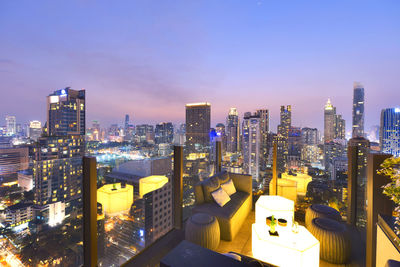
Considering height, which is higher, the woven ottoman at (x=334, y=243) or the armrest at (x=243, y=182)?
the armrest at (x=243, y=182)

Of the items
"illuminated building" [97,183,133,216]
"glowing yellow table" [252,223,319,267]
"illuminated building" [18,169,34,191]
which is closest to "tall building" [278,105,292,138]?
"glowing yellow table" [252,223,319,267]

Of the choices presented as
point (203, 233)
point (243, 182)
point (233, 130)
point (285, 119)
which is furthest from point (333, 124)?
point (203, 233)

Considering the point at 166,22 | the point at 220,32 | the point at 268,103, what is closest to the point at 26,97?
the point at 166,22

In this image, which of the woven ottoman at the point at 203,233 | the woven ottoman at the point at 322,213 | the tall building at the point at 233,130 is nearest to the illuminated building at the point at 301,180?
the woven ottoman at the point at 322,213

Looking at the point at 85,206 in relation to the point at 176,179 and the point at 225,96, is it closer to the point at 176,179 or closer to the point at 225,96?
the point at 176,179

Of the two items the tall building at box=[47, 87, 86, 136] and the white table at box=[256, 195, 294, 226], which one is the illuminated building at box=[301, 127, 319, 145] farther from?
the tall building at box=[47, 87, 86, 136]

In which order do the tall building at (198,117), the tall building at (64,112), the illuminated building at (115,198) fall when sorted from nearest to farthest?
the illuminated building at (115,198) < the tall building at (64,112) < the tall building at (198,117)

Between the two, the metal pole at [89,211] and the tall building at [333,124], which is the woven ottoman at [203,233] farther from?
the tall building at [333,124]
